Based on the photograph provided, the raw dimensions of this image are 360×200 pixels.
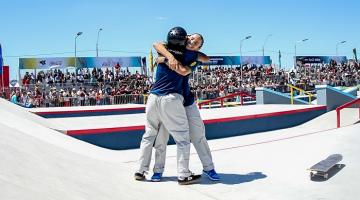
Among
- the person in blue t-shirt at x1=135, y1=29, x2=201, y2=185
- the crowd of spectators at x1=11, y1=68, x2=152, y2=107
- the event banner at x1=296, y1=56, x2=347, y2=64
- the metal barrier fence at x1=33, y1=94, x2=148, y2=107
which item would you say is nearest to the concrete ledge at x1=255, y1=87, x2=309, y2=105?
the metal barrier fence at x1=33, y1=94, x2=148, y2=107

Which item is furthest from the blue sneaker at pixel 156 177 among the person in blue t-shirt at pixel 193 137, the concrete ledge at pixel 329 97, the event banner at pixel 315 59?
the event banner at pixel 315 59

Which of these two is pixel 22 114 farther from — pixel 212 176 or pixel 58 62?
pixel 58 62

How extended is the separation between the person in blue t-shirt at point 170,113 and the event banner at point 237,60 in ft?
108

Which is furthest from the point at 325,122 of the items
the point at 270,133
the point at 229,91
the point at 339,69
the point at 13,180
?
the point at 339,69

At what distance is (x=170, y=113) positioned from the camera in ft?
14.2

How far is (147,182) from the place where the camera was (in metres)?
4.44

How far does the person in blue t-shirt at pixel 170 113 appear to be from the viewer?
4324mm

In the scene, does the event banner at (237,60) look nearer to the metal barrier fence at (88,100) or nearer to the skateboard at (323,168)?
the metal barrier fence at (88,100)

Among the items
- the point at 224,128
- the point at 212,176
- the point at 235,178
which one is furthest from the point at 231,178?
the point at 224,128

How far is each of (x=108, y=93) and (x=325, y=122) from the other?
1620cm

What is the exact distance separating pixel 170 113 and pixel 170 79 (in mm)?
378

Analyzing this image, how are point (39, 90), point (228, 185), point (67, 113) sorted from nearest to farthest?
point (228, 185) → point (67, 113) → point (39, 90)

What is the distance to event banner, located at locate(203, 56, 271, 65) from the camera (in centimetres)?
3970

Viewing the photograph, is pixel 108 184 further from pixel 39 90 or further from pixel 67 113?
pixel 39 90
